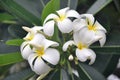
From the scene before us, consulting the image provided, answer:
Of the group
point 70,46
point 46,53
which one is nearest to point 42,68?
point 46,53

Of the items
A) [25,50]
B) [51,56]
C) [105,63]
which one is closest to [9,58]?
[25,50]

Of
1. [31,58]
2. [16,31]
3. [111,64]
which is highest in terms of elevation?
[16,31]

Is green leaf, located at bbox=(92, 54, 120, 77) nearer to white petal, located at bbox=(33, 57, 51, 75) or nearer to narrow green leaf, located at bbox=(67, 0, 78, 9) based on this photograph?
narrow green leaf, located at bbox=(67, 0, 78, 9)

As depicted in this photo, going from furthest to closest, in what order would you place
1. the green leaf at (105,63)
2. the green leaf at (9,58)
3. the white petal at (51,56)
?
the green leaf at (105,63), the green leaf at (9,58), the white petal at (51,56)

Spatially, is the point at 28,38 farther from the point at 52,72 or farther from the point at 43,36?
the point at 52,72

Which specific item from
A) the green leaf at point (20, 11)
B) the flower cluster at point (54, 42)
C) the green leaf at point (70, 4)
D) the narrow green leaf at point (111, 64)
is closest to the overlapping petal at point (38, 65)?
the flower cluster at point (54, 42)

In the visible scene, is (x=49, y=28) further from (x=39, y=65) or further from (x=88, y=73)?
(x=88, y=73)

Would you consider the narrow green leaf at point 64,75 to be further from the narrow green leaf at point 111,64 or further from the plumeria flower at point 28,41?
the narrow green leaf at point 111,64

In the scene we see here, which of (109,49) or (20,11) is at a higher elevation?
(20,11)
